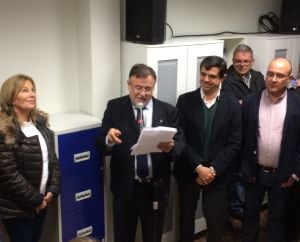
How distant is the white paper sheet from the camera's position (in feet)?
6.76

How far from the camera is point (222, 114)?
8.43 feet

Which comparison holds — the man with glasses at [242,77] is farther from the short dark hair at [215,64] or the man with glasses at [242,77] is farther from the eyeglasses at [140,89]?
the eyeglasses at [140,89]

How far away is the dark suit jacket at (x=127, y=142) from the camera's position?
7.74ft

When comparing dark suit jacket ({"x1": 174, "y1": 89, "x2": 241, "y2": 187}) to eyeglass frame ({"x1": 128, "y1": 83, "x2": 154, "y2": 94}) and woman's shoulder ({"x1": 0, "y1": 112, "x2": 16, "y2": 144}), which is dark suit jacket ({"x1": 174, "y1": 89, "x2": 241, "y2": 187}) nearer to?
eyeglass frame ({"x1": 128, "y1": 83, "x2": 154, "y2": 94})

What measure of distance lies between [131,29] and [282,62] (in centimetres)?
106

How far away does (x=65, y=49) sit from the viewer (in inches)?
112

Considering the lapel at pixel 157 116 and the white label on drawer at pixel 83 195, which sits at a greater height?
the lapel at pixel 157 116

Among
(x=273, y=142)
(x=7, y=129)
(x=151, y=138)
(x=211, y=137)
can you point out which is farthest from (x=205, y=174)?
(x=7, y=129)

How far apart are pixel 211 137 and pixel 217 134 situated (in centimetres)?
4

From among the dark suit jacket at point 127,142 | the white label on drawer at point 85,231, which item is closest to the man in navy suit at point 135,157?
the dark suit jacket at point 127,142

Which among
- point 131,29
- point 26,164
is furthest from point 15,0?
point 26,164

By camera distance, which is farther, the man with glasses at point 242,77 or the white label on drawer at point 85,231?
the man with glasses at point 242,77

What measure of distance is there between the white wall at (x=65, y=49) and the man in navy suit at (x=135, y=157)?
0.45m

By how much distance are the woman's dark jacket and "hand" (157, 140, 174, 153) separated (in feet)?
2.10
